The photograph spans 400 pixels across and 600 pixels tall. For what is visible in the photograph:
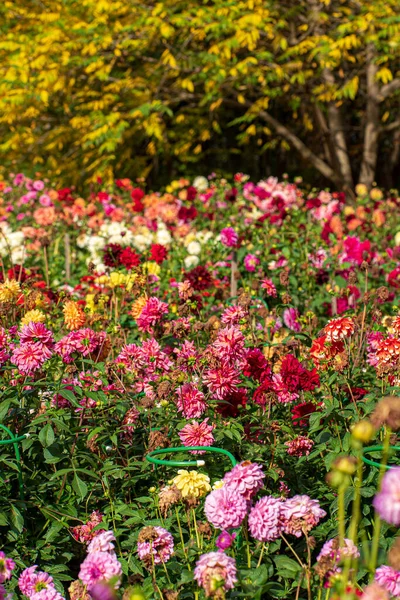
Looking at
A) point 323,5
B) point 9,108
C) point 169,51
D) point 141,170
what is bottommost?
point 141,170

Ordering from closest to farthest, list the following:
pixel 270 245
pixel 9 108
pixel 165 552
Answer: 1. pixel 165 552
2. pixel 270 245
3. pixel 9 108

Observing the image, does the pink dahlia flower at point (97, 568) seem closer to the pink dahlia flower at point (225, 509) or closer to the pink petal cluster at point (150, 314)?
the pink dahlia flower at point (225, 509)

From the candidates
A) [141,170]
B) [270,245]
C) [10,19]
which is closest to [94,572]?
[270,245]

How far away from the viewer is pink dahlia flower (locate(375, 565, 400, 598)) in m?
1.50

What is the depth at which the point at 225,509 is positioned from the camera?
1.48 m

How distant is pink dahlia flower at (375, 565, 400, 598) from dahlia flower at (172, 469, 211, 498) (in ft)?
1.17

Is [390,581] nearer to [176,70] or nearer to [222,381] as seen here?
[222,381]

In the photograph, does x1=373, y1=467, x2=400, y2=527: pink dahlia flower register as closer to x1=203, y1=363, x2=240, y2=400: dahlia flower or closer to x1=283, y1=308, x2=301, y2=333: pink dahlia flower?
x1=203, y1=363, x2=240, y2=400: dahlia flower

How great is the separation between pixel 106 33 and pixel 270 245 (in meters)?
4.74

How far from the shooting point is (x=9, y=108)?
9.12 metres

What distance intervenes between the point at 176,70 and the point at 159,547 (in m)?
7.85

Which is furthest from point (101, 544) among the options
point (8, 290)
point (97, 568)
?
point (8, 290)

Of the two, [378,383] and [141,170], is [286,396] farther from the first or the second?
[141,170]

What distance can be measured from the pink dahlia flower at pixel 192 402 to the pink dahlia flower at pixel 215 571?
673 millimetres
